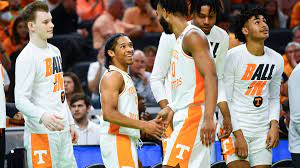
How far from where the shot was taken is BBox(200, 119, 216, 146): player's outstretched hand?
19.3ft

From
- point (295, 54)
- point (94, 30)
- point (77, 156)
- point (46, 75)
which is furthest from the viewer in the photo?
point (94, 30)

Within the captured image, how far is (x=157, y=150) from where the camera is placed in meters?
8.75

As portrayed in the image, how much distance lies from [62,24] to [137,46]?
4.68ft

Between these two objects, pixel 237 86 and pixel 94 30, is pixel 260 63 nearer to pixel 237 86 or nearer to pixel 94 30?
pixel 237 86

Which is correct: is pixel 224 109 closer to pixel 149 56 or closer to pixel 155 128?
pixel 155 128

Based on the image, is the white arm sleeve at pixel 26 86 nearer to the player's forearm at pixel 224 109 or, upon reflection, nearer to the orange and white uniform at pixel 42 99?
the orange and white uniform at pixel 42 99

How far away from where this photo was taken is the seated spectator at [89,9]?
14.0 m

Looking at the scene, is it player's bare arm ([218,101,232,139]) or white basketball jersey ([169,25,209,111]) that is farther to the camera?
player's bare arm ([218,101,232,139])

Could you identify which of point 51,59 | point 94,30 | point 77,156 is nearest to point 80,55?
point 94,30

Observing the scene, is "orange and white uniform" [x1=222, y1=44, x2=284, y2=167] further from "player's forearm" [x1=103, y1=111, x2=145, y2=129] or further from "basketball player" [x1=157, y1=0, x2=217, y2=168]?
"basketball player" [x1=157, y1=0, x2=217, y2=168]

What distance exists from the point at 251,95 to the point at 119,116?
4.51ft

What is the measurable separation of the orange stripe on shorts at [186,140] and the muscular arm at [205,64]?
326 mm

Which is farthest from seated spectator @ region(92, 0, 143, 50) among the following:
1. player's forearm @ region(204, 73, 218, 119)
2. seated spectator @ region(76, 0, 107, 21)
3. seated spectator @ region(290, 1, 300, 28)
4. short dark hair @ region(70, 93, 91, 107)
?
player's forearm @ region(204, 73, 218, 119)

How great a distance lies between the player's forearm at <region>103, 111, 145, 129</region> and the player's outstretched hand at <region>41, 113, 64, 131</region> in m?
0.41
